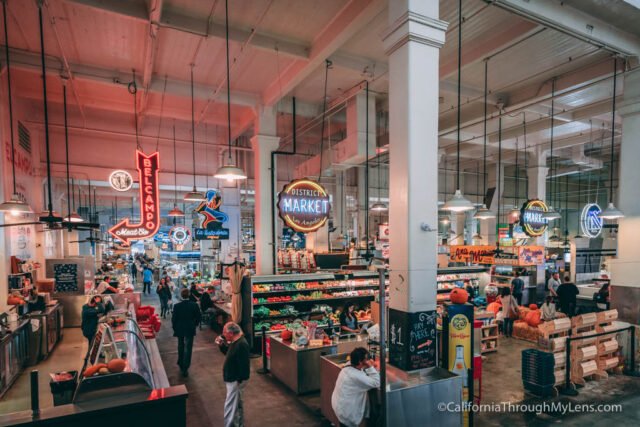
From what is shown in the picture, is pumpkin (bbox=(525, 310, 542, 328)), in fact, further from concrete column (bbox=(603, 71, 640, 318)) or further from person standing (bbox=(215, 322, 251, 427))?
person standing (bbox=(215, 322, 251, 427))

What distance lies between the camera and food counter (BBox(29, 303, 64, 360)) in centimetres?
788

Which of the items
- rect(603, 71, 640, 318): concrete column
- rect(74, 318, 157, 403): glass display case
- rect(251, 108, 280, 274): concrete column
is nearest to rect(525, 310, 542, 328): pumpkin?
rect(603, 71, 640, 318): concrete column

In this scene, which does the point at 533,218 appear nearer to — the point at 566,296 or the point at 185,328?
the point at 566,296

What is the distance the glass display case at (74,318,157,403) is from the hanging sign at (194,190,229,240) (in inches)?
271

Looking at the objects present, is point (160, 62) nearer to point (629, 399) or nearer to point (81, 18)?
point (81, 18)

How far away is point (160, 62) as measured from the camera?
825cm

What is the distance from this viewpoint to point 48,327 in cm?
828

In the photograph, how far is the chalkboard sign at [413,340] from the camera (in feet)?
14.5

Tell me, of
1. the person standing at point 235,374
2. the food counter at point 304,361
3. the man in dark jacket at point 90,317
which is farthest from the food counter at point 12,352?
the food counter at point 304,361

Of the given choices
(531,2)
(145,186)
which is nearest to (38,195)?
(145,186)

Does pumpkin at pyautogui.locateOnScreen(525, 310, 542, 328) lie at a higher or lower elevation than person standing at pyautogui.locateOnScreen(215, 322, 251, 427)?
lower

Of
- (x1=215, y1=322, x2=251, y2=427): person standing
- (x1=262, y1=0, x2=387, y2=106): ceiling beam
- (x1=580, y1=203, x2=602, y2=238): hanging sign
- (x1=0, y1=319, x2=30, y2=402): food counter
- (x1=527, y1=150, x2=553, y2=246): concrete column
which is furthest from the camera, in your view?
(x1=527, y1=150, x2=553, y2=246): concrete column

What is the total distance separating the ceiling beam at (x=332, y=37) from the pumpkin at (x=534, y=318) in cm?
832

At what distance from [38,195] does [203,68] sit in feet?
26.3
